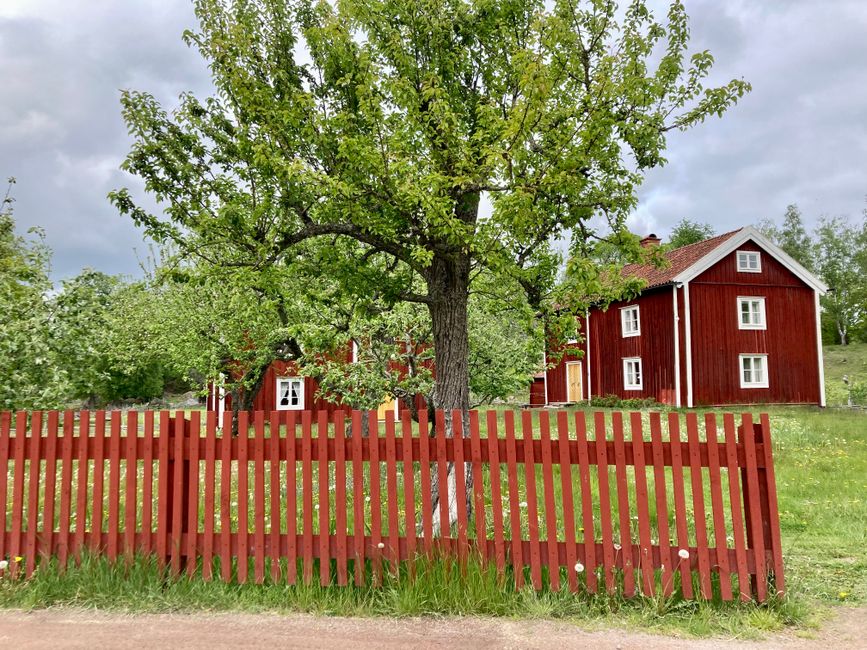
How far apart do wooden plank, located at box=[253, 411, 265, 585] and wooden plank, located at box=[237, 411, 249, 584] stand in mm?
65

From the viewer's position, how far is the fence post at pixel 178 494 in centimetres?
456

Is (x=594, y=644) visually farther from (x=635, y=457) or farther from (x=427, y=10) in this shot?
(x=427, y=10)

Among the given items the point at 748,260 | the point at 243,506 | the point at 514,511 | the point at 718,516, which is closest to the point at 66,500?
the point at 243,506

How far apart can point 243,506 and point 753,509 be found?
3.92 m

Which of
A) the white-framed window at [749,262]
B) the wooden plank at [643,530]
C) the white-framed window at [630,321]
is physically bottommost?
the wooden plank at [643,530]

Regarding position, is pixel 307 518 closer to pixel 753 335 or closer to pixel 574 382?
pixel 753 335

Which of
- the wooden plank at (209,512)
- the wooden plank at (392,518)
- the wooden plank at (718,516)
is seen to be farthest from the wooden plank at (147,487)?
the wooden plank at (718,516)

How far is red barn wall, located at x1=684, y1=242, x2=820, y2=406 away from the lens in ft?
79.2

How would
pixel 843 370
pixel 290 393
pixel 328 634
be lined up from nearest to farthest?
pixel 328 634, pixel 290 393, pixel 843 370

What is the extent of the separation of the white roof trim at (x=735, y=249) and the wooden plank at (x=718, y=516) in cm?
2144

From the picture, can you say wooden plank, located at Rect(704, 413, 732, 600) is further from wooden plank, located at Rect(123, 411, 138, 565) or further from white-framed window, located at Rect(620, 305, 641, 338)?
white-framed window, located at Rect(620, 305, 641, 338)

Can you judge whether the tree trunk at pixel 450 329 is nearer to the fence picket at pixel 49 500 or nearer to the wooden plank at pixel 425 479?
the wooden plank at pixel 425 479

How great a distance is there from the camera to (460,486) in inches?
173

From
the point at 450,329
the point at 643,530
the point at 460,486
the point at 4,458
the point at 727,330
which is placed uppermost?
the point at 727,330
